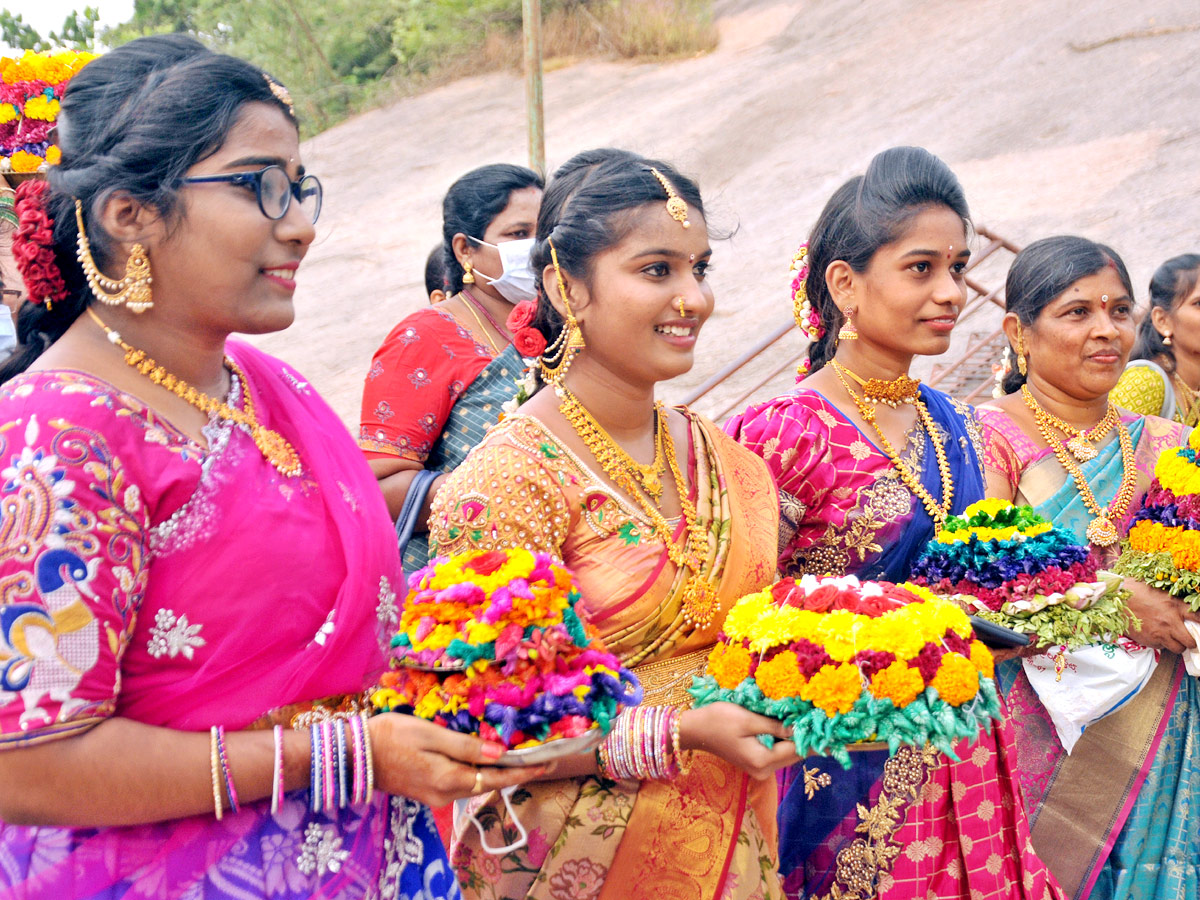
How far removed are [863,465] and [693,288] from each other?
0.95 m

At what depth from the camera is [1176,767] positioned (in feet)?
12.3

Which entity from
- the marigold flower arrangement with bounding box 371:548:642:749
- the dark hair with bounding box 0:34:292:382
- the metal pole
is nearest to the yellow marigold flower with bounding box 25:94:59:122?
the dark hair with bounding box 0:34:292:382

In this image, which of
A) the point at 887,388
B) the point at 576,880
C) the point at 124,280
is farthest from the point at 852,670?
the point at 124,280

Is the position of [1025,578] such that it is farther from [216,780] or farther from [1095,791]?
[216,780]

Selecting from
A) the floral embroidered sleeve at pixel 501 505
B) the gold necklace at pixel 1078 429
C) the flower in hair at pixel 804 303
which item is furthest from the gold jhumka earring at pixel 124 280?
the gold necklace at pixel 1078 429

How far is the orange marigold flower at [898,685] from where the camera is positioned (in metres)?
2.24

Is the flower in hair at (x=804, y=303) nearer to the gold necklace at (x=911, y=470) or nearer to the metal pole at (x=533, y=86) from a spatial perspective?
the gold necklace at (x=911, y=470)

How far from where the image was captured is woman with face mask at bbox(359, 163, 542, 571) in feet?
13.1

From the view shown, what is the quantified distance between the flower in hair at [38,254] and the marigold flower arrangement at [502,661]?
2.68 ft

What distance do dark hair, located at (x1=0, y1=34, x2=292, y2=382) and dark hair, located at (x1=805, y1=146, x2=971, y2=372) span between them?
2054 millimetres

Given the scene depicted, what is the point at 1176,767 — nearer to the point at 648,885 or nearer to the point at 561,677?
the point at 648,885

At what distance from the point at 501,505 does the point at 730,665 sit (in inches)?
23.8

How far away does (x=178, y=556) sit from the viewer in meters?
1.76

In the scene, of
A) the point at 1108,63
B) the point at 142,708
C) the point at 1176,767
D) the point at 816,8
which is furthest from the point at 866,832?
the point at 816,8
